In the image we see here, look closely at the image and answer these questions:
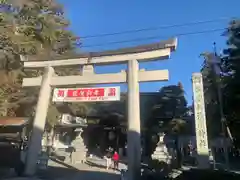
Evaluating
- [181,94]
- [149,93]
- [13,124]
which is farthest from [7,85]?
[181,94]

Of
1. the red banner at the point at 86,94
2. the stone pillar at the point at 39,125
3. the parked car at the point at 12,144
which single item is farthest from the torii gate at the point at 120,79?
the parked car at the point at 12,144

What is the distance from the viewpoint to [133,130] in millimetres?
→ 13547

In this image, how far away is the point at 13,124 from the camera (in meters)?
19.0

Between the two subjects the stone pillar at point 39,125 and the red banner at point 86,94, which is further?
the stone pillar at point 39,125

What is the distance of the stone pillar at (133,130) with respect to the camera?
1320 centimetres

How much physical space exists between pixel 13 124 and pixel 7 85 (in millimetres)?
3505

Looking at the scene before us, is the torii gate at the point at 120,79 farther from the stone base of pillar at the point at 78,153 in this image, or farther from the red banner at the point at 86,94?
the stone base of pillar at the point at 78,153

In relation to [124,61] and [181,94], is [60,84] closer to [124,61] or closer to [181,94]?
[124,61]

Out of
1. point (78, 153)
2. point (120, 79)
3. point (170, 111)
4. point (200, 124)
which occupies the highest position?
point (170, 111)


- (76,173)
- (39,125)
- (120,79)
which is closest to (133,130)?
(120,79)

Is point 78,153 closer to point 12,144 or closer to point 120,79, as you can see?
point 12,144

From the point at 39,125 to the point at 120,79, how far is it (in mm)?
5291

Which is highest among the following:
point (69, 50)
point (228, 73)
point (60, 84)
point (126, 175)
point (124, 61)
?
point (69, 50)

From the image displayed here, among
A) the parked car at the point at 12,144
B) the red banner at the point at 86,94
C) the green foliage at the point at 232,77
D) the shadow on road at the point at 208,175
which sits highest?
the green foliage at the point at 232,77
